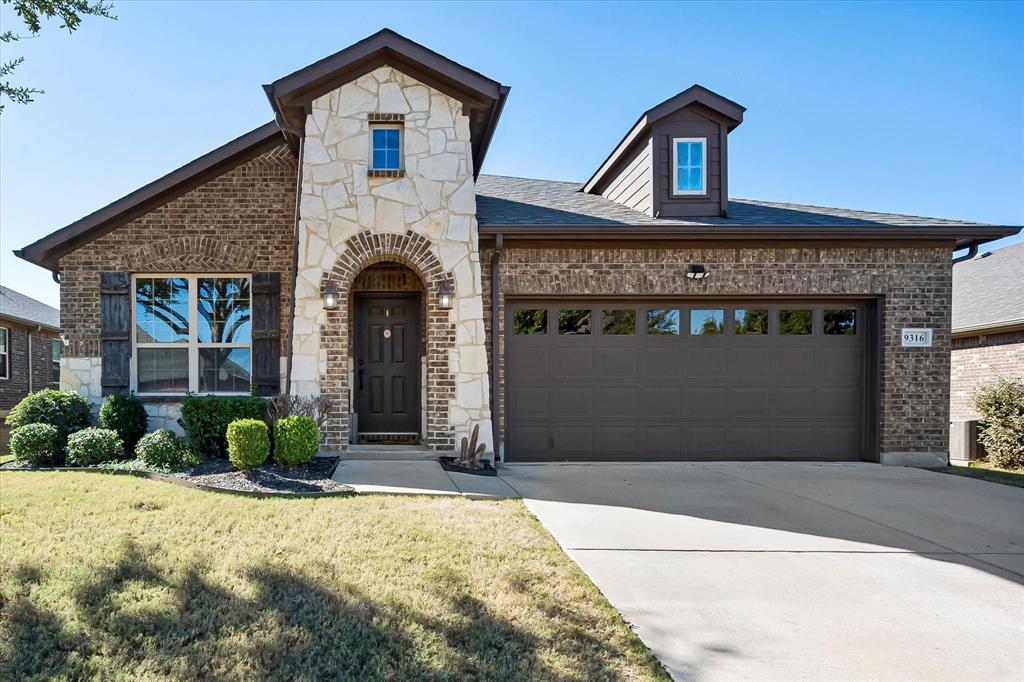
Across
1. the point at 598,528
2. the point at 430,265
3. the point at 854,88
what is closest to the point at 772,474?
the point at 598,528

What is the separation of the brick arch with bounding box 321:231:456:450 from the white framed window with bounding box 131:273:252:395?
6.91ft

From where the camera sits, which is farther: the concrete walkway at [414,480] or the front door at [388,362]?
the front door at [388,362]

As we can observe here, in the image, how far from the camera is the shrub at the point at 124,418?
27.3ft

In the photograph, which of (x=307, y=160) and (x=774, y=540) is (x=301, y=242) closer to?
(x=307, y=160)

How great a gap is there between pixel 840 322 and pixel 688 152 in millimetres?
3745

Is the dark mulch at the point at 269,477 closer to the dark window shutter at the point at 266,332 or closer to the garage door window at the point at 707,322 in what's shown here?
the dark window shutter at the point at 266,332

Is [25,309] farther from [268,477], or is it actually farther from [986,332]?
[986,332]

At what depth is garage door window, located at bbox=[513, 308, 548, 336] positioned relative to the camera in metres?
9.05

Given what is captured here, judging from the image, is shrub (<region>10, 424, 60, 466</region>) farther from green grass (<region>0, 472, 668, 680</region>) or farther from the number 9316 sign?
the number 9316 sign

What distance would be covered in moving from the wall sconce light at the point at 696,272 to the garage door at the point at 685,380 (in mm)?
438

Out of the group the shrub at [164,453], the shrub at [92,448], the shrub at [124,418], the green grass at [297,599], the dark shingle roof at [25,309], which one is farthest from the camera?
the dark shingle roof at [25,309]

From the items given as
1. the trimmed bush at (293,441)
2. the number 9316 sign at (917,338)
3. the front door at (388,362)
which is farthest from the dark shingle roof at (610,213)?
the trimmed bush at (293,441)

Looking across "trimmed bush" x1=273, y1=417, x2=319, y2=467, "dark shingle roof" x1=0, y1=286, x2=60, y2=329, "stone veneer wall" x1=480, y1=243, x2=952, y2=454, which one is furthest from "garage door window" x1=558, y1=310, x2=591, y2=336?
"dark shingle roof" x1=0, y1=286, x2=60, y2=329

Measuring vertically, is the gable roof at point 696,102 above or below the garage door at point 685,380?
above
